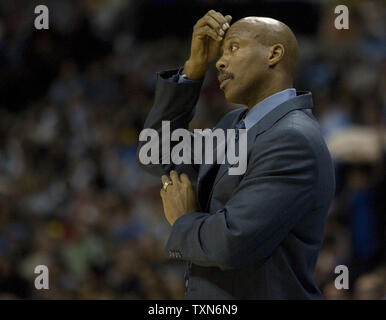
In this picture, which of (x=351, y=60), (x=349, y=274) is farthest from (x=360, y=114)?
(x=349, y=274)

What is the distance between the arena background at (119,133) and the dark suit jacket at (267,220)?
6.64 feet

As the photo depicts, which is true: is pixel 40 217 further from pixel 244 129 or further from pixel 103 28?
pixel 244 129

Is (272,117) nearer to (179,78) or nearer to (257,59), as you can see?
(257,59)

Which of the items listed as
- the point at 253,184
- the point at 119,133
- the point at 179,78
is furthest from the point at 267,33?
the point at 119,133

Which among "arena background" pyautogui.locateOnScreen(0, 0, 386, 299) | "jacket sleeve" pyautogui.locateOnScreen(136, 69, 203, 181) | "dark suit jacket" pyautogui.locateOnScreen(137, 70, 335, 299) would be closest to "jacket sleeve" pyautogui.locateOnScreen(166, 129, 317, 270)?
"dark suit jacket" pyautogui.locateOnScreen(137, 70, 335, 299)

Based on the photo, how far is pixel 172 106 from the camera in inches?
86.4

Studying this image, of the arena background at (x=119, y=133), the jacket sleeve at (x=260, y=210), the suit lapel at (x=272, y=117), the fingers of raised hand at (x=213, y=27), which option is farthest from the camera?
the arena background at (x=119, y=133)

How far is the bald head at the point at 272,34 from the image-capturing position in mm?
2059

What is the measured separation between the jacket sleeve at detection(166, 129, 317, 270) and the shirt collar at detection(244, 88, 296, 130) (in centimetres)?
13

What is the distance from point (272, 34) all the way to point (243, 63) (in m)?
0.12

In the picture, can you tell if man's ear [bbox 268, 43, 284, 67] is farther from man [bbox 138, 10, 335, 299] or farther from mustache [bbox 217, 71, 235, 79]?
mustache [bbox 217, 71, 235, 79]

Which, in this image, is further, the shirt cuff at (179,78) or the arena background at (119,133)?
the arena background at (119,133)

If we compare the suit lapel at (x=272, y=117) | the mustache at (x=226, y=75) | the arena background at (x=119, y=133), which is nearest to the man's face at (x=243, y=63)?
the mustache at (x=226, y=75)

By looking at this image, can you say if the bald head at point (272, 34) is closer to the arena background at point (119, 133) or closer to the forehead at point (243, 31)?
the forehead at point (243, 31)
